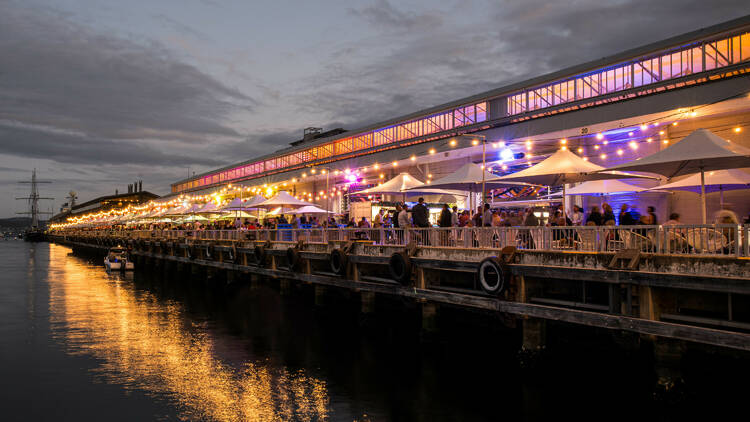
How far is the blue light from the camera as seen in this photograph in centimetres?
3244

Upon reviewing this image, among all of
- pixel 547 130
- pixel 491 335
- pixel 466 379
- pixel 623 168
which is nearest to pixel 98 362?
pixel 466 379

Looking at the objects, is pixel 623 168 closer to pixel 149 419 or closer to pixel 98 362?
pixel 149 419

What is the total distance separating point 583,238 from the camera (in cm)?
1387

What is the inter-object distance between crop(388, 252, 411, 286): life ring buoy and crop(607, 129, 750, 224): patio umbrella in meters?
7.31

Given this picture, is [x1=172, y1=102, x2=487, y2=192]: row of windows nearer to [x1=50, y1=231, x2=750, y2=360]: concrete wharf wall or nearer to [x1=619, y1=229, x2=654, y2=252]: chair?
[x1=50, y1=231, x2=750, y2=360]: concrete wharf wall

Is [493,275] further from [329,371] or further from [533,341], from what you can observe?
[329,371]

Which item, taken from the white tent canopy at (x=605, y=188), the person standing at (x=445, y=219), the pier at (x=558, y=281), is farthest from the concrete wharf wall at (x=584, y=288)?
the white tent canopy at (x=605, y=188)

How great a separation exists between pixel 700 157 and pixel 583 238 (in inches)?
130

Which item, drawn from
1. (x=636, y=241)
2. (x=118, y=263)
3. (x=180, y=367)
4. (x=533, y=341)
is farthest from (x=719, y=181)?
(x=118, y=263)

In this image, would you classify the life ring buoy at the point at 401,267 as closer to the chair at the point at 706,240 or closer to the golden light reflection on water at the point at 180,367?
the golden light reflection on water at the point at 180,367

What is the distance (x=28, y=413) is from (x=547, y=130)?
24723 millimetres

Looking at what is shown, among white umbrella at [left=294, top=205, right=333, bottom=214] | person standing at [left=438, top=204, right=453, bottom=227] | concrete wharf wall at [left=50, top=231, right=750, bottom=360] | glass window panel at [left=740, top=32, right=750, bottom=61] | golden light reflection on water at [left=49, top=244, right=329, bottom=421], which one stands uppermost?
glass window panel at [left=740, top=32, right=750, bottom=61]

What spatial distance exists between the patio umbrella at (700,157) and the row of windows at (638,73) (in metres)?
10.7

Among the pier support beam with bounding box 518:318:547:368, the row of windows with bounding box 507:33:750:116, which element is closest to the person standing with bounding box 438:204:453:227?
the pier support beam with bounding box 518:318:547:368
